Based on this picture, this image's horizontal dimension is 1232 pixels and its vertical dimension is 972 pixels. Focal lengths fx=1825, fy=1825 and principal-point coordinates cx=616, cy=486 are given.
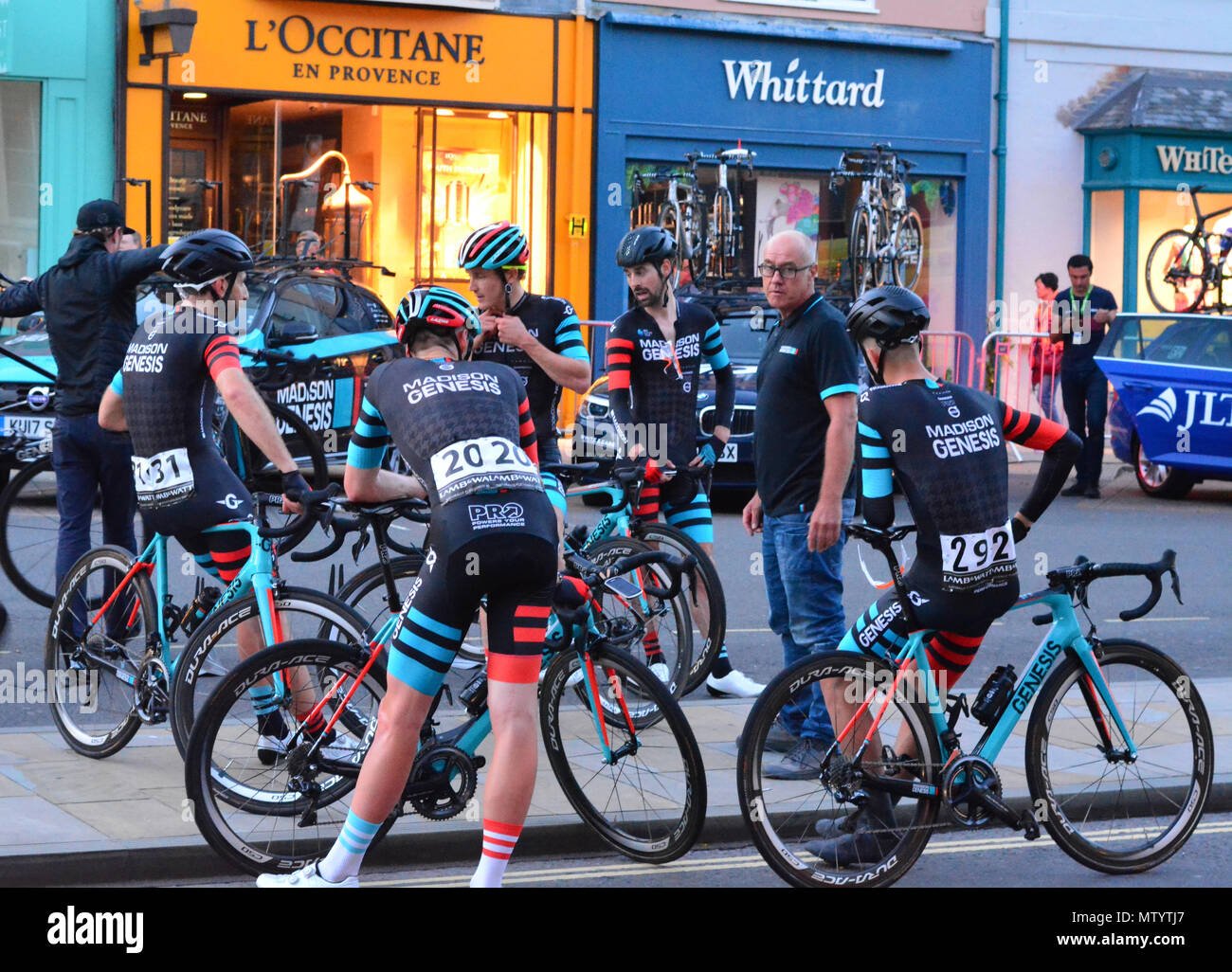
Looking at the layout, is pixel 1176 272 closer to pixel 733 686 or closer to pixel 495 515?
pixel 733 686

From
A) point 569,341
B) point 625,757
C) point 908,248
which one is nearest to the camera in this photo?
point 625,757

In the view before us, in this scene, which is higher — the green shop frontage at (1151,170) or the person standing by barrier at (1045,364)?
the green shop frontage at (1151,170)

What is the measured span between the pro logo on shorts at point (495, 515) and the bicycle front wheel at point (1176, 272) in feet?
67.6

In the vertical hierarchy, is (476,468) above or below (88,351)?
below

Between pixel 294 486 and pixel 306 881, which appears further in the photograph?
pixel 294 486

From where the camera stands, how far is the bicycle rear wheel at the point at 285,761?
5.53 meters

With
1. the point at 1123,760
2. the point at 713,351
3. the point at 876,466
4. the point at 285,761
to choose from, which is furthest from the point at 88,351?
the point at 1123,760

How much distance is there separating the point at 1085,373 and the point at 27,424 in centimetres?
965

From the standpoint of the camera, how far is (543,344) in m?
8.01

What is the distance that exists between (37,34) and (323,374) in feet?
22.3

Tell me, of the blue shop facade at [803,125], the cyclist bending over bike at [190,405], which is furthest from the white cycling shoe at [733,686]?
the blue shop facade at [803,125]

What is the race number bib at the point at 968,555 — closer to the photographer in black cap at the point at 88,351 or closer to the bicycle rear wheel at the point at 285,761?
the bicycle rear wheel at the point at 285,761
